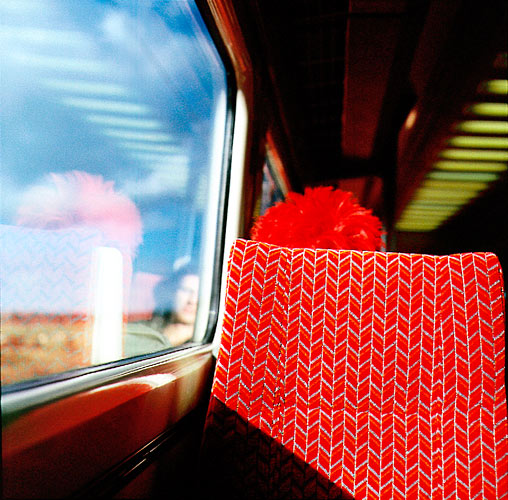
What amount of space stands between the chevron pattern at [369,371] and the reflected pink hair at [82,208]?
1.23ft

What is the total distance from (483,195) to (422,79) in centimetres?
181

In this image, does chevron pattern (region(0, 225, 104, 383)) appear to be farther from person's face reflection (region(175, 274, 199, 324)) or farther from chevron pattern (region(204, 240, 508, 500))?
person's face reflection (region(175, 274, 199, 324))

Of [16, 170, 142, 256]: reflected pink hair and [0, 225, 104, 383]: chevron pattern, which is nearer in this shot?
[0, 225, 104, 383]: chevron pattern

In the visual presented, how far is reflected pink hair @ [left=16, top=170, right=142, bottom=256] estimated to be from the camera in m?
0.94

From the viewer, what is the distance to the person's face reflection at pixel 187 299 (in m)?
1.63

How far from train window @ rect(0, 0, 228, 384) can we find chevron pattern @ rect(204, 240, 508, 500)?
1.17 ft

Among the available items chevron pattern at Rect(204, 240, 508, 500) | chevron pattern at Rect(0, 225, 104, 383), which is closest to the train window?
chevron pattern at Rect(0, 225, 104, 383)

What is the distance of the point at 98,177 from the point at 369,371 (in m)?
0.80

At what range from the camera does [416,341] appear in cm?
94

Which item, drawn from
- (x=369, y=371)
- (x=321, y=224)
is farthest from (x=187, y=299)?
(x=369, y=371)

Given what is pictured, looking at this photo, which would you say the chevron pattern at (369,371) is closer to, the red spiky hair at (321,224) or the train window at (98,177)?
the red spiky hair at (321,224)

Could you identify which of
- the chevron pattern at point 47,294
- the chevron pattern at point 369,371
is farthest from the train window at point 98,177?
the chevron pattern at point 369,371

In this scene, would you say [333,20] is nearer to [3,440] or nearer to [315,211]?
[315,211]

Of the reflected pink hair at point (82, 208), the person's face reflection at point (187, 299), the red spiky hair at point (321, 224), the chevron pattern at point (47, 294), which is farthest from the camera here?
the person's face reflection at point (187, 299)
